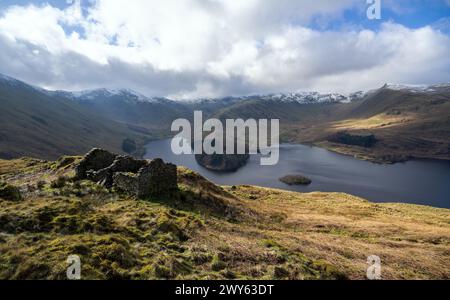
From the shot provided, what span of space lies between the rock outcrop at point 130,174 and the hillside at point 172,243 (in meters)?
1.03

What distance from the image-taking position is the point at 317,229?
36.1 metres

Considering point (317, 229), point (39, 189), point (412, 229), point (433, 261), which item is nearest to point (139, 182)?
point (39, 189)

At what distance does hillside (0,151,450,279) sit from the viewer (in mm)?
14688

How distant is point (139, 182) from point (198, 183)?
46.7ft

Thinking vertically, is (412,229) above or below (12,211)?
below

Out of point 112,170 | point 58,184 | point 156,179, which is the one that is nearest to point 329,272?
point 156,179

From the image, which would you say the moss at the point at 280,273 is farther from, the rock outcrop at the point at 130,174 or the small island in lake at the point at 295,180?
the small island in lake at the point at 295,180

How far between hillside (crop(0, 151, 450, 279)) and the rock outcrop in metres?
1.03

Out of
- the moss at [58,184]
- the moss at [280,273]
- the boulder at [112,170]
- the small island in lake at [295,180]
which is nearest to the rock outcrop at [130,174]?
the boulder at [112,170]

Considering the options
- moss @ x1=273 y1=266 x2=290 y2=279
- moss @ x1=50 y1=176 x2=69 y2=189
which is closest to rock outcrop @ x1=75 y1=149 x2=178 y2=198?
moss @ x1=50 y1=176 x2=69 y2=189

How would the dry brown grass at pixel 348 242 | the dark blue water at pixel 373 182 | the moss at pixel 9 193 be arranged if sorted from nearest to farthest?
the dry brown grass at pixel 348 242 → the moss at pixel 9 193 → the dark blue water at pixel 373 182

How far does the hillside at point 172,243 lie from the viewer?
1469 centimetres

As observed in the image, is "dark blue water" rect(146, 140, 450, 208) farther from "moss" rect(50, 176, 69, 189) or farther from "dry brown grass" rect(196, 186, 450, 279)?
"moss" rect(50, 176, 69, 189)
